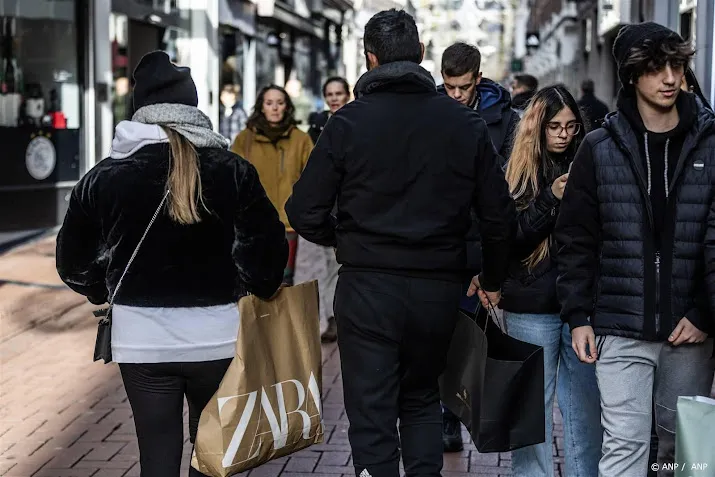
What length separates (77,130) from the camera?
14.8 metres

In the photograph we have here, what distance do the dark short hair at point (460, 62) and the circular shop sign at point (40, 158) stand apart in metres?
9.09

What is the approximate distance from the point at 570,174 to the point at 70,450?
3029 millimetres

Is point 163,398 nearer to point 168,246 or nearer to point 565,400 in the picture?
point 168,246

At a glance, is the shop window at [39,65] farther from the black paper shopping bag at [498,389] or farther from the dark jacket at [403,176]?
the black paper shopping bag at [498,389]

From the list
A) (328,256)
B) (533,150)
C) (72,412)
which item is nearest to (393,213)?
(533,150)

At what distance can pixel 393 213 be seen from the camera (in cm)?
378

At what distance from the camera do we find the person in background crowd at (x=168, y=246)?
12.3ft

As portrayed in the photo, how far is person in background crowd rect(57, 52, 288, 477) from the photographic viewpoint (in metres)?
3.75

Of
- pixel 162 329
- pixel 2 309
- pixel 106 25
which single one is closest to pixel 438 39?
pixel 106 25

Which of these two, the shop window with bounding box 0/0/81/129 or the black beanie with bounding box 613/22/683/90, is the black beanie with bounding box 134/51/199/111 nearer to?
the black beanie with bounding box 613/22/683/90

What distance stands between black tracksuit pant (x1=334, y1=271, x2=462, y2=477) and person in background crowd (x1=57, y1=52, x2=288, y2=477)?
327 millimetres

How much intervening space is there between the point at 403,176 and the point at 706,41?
16.1ft

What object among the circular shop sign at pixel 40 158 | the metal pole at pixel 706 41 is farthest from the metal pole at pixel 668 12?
the circular shop sign at pixel 40 158

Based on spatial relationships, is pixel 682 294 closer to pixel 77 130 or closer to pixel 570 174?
pixel 570 174
